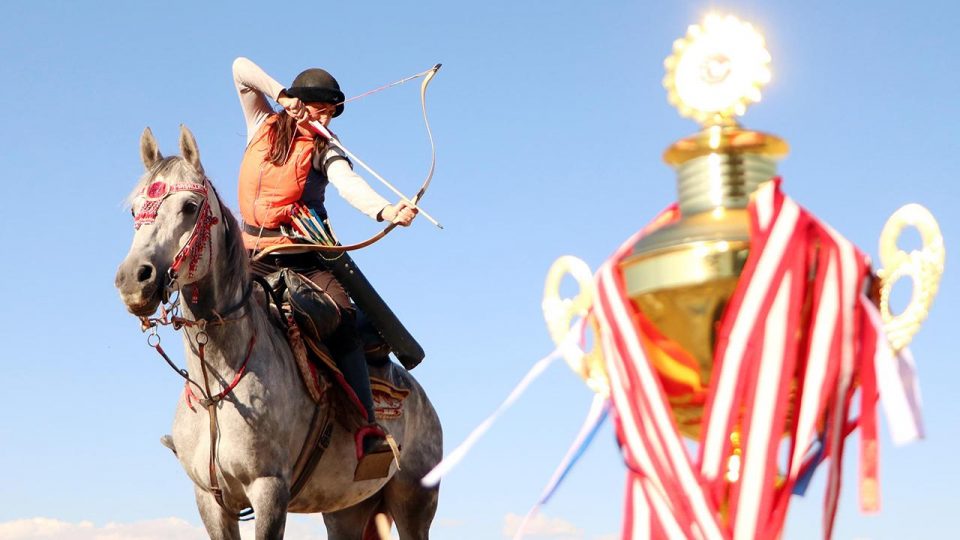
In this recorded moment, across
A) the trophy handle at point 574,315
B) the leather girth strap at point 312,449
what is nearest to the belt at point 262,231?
the leather girth strap at point 312,449

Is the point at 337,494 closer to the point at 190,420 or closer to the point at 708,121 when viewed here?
the point at 190,420

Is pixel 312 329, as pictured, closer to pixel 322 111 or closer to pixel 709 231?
pixel 322 111

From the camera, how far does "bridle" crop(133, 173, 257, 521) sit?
5977 millimetres

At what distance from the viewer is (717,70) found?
9.11ft

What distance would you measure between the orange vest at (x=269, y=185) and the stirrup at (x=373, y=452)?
1248mm

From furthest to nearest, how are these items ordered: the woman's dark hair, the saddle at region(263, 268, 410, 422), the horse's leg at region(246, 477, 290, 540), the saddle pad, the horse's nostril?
the saddle pad < the woman's dark hair < the saddle at region(263, 268, 410, 422) < the horse's leg at region(246, 477, 290, 540) < the horse's nostril

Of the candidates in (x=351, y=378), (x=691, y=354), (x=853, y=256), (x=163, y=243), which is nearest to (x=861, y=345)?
(x=853, y=256)

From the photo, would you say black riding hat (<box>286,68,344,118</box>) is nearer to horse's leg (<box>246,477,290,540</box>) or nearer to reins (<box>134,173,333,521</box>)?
reins (<box>134,173,333,521</box>)

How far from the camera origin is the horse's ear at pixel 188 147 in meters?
6.51

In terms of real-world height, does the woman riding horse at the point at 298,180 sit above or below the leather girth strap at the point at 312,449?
above

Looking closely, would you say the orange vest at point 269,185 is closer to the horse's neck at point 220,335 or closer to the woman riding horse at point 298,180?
the woman riding horse at point 298,180

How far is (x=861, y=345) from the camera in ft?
8.53

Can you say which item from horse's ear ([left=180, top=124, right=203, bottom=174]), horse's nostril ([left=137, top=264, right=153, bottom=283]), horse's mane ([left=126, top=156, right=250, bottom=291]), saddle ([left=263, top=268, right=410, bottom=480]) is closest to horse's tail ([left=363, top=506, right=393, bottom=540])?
saddle ([left=263, top=268, right=410, bottom=480])

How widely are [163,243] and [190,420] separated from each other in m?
1.24
